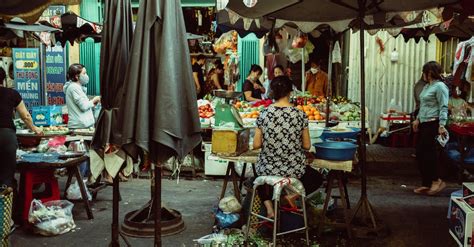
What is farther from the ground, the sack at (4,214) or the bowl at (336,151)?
the bowl at (336,151)

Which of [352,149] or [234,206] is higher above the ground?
[352,149]

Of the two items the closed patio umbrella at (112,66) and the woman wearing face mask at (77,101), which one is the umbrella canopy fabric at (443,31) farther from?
the closed patio umbrella at (112,66)

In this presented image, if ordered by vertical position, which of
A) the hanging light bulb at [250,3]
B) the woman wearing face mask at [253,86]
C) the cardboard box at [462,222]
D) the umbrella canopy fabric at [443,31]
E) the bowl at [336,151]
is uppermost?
the umbrella canopy fabric at [443,31]

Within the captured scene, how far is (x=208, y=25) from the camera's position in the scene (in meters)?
14.7

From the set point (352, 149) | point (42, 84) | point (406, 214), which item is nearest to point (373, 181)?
point (406, 214)

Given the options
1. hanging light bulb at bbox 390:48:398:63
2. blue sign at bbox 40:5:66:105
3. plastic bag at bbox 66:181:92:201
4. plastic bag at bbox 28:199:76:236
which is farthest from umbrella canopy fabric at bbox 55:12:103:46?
hanging light bulb at bbox 390:48:398:63

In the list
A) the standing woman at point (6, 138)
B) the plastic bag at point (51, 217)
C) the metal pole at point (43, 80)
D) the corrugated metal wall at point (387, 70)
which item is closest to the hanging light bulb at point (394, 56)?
the corrugated metal wall at point (387, 70)

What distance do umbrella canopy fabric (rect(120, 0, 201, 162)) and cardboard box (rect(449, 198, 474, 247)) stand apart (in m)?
2.64

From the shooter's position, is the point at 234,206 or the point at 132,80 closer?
the point at 132,80

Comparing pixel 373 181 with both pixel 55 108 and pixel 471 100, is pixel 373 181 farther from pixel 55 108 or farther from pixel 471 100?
pixel 55 108

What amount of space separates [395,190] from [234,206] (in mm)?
3552

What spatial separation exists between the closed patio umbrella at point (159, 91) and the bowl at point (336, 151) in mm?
2199

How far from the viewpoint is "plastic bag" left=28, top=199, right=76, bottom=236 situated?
247 inches

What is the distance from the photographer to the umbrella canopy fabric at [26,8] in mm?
5129
